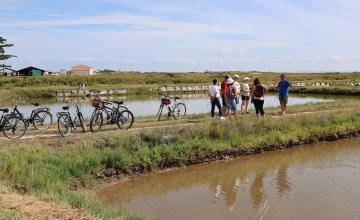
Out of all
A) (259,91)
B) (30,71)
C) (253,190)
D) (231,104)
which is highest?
(30,71)

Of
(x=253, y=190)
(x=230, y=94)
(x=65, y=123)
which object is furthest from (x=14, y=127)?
(x=230, y=94)

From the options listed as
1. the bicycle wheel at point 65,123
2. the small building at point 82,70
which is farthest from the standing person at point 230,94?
the small building at point 82,70

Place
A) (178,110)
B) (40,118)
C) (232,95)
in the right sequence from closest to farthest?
(40,118)
(232,95)
(178,110)

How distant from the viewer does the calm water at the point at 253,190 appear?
33.1ft

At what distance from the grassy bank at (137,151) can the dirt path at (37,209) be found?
433 mm

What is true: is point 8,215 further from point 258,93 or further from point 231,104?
point 258,93

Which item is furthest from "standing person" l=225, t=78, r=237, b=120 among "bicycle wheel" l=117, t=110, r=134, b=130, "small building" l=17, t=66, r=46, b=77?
"small building" l=17, t=66, r=46, b=77

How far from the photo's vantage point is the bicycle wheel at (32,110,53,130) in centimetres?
1736

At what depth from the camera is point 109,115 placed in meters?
16.9

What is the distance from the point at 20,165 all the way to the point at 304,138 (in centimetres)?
1124

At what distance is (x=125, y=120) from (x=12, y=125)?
4.05m

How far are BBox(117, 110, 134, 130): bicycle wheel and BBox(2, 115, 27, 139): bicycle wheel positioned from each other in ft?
11.1

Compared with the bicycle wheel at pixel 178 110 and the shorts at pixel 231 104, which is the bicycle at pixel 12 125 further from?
the shorts at pixel 231 104

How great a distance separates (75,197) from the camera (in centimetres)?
895
